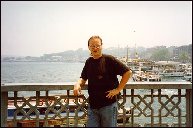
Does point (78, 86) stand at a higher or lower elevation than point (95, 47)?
lower

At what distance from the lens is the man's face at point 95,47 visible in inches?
208

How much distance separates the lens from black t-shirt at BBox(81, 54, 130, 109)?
5.30 metres

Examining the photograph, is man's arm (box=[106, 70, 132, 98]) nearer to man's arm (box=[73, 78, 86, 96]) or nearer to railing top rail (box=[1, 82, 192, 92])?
man's arm (box=[73, 78, 86, 96])

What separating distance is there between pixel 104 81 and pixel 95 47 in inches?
24.2

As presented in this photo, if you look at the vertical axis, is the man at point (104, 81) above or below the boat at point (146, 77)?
above

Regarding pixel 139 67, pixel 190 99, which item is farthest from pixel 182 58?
pixel 190 99

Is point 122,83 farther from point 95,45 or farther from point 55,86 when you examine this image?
point 55,86

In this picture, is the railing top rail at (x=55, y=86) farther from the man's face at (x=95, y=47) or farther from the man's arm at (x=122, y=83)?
the man's face at (x=95, y=47)

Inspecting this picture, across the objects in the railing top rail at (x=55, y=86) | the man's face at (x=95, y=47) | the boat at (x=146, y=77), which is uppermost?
the man's face at (x=95, y=47)

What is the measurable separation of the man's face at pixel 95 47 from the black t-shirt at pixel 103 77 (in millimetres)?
122

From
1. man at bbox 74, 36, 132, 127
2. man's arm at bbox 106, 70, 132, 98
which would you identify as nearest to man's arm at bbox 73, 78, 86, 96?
man at bbox 74, 36, 132, 127

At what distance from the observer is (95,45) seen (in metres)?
5.29

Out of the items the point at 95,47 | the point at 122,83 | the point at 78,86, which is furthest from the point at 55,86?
the point at 122,83

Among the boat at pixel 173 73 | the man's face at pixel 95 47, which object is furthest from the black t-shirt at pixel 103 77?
the boat at pixel 173 73
